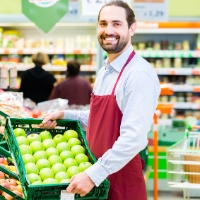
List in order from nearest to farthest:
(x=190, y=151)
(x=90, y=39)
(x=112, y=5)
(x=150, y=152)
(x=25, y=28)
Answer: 1. (x=112, y=5)
2. (x=190, y=151)
3. (x=150, y=152)
4. (x=90, y=39)
5. (x=25, y=28)

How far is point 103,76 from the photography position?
2.62 m

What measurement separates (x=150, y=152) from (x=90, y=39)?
6.63 ft

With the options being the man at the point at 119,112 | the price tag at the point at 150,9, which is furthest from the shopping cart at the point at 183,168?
the price tag at the point at 150,9

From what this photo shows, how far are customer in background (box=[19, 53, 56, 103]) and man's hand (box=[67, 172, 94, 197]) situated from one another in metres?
4.88

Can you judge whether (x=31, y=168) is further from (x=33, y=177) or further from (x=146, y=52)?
(x=146, y=52)

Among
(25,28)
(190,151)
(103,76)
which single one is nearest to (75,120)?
(103,76)

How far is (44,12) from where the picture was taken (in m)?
4.78

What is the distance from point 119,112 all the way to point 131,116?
0.63 feet

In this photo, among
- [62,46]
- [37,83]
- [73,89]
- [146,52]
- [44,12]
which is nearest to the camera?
[44,12]

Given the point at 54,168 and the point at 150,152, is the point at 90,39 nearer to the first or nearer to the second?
the point at 150,152

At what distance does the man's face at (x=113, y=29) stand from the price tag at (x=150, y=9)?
9.90ft

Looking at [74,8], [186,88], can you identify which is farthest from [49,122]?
[186,88]

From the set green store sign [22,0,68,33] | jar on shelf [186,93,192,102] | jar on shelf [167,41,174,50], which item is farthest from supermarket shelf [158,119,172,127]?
green store sign [22,0,68,33]

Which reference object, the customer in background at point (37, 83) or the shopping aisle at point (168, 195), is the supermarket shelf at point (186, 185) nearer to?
the shopping aisle at point (168, 195)
